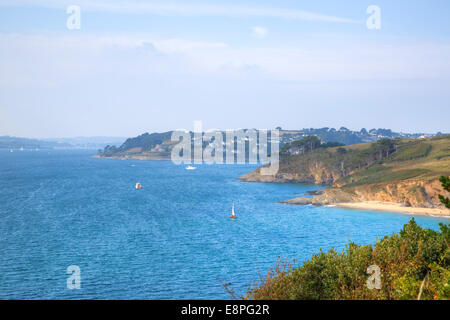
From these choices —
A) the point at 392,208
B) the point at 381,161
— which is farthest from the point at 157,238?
the point at 381,161

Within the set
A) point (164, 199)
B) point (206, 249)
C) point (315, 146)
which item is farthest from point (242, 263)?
point (315, 146)

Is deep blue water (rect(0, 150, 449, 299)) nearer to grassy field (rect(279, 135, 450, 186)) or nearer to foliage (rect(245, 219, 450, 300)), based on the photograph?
foliage (rect(245, 219, 450, 300))

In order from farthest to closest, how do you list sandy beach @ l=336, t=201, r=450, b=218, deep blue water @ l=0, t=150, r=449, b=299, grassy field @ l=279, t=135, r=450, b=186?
grassy field @ l=279, t=135, r=450, b=186 < sandy beach @ l=336, t=201, r=450, b=218 < deep blue water @ l=0, t=150, r=449, b=299

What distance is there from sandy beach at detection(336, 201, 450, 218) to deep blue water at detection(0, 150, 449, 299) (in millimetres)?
3027

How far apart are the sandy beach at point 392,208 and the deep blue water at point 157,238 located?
9.93 feet

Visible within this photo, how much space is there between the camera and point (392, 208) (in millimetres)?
61125

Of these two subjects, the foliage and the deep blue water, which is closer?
the foliage

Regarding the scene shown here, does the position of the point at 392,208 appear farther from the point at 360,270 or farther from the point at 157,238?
the point at 360,270

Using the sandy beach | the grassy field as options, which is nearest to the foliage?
the sandy beach

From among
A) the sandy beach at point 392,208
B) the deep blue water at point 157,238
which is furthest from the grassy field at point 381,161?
the deep blue water at point 157,238

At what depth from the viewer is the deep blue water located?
2867 centimetres

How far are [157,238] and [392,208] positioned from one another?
3642 centimetres

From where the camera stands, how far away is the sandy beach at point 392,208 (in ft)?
190
